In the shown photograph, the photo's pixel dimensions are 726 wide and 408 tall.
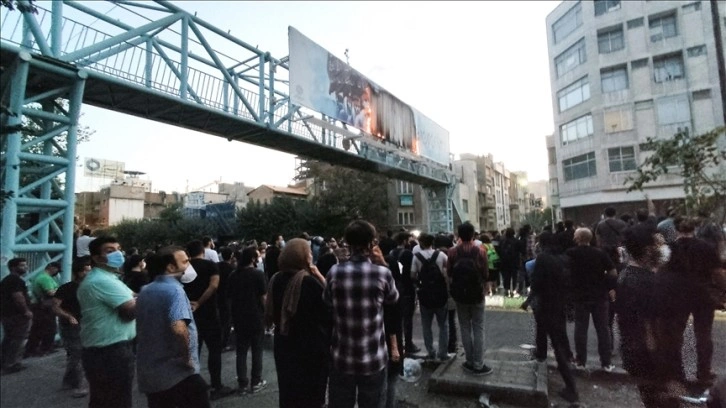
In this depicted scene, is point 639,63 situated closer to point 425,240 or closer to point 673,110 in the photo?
point 673,110

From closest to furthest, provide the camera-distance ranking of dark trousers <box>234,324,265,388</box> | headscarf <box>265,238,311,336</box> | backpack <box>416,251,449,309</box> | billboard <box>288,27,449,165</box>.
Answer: headscarf <box>265,238,311,336</box>, dark trousers <box>234,324,265,388</box>, backpack <box>416,251,449,309</box>, billboard <box>288,27,449,165</box>

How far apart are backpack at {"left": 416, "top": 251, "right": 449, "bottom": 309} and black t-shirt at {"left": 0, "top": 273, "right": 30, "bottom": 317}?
3.92 m

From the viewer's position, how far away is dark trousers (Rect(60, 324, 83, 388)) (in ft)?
9.40

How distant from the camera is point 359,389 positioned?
2740 mm

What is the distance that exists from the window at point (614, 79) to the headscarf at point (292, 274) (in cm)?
2937

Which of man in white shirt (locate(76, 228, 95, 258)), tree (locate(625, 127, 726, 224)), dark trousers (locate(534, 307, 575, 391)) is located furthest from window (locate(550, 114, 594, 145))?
man in white shirt (locate(76, 228, 95, 258))

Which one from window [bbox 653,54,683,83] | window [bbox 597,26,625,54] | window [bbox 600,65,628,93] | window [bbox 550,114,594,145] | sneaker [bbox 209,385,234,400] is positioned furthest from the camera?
window [bbox 550,114,594,145]

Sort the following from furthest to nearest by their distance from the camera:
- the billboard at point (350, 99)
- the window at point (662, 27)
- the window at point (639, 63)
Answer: the window at point (639, 63) < the window at point (662, 27) < the billboard at point (350, 99)

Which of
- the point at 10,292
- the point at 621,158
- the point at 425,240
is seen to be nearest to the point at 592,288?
the point at 425,240

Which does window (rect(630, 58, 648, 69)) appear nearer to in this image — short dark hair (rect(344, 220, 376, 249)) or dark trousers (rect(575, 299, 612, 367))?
dark trousers (rect(575, 299, 612, 367))

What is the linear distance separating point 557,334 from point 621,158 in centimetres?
2590

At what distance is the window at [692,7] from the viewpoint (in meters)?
23.3

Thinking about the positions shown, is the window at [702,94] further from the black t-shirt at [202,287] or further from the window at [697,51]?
the black t-shirt at [202,287]

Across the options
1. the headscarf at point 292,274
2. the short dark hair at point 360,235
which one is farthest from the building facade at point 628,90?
the headscarf at point 292,274
